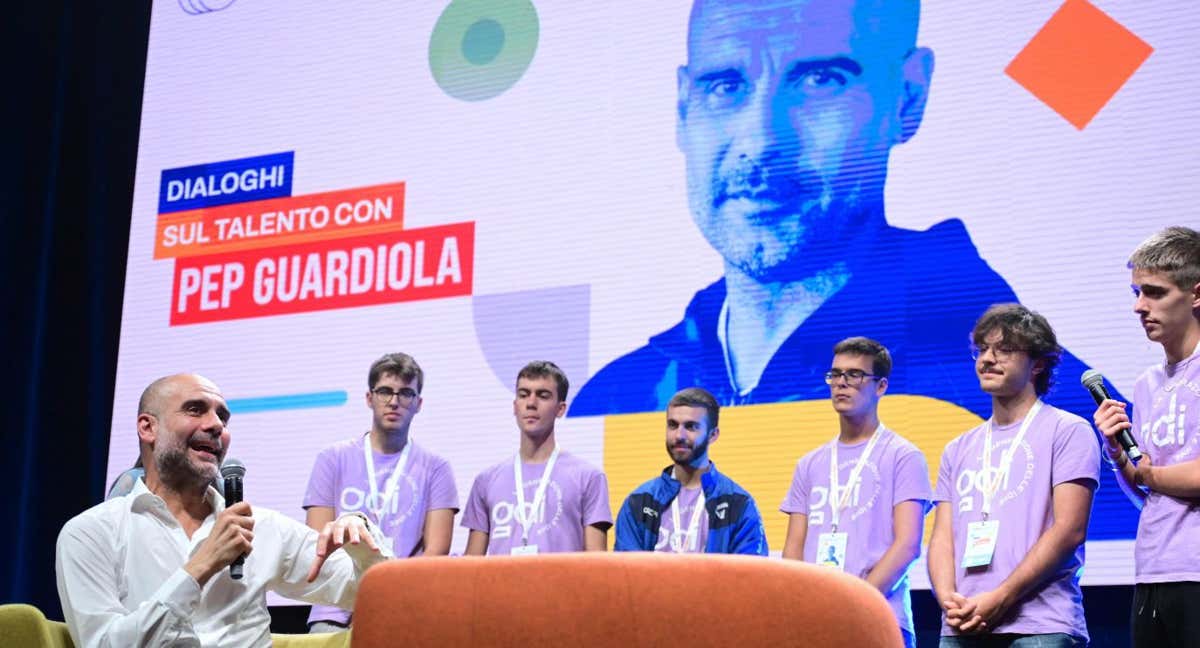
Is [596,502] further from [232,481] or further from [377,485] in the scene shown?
[232,481]

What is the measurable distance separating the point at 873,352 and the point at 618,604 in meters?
2.90

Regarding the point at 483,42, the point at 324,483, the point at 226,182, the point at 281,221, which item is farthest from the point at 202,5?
the point at 324,483

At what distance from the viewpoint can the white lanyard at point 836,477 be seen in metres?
4.05

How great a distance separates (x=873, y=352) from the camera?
4207mm

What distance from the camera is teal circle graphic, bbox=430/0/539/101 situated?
5.52 meters

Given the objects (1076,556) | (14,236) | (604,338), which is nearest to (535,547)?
(604,338)

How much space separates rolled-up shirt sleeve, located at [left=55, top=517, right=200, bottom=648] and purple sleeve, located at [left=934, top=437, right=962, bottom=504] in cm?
212

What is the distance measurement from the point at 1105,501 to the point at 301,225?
141 inches

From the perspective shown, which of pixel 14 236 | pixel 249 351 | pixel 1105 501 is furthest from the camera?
pixel 14 236

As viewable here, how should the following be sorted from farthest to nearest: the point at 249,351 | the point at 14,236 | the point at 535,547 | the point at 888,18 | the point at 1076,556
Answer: the point at 14,236 → the point at 249,351 → the point at 888,18 → the point at 535,547 → the point at 1076,556

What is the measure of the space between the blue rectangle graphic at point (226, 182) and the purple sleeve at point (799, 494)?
2846 mm

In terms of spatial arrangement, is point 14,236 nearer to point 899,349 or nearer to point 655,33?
point 655,33

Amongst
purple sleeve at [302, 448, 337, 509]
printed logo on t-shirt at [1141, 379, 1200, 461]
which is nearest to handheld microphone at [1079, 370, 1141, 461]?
printed logo on t-shirt at [1141, 379, 1200, 461]

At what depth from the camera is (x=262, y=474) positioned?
17.8 feet
